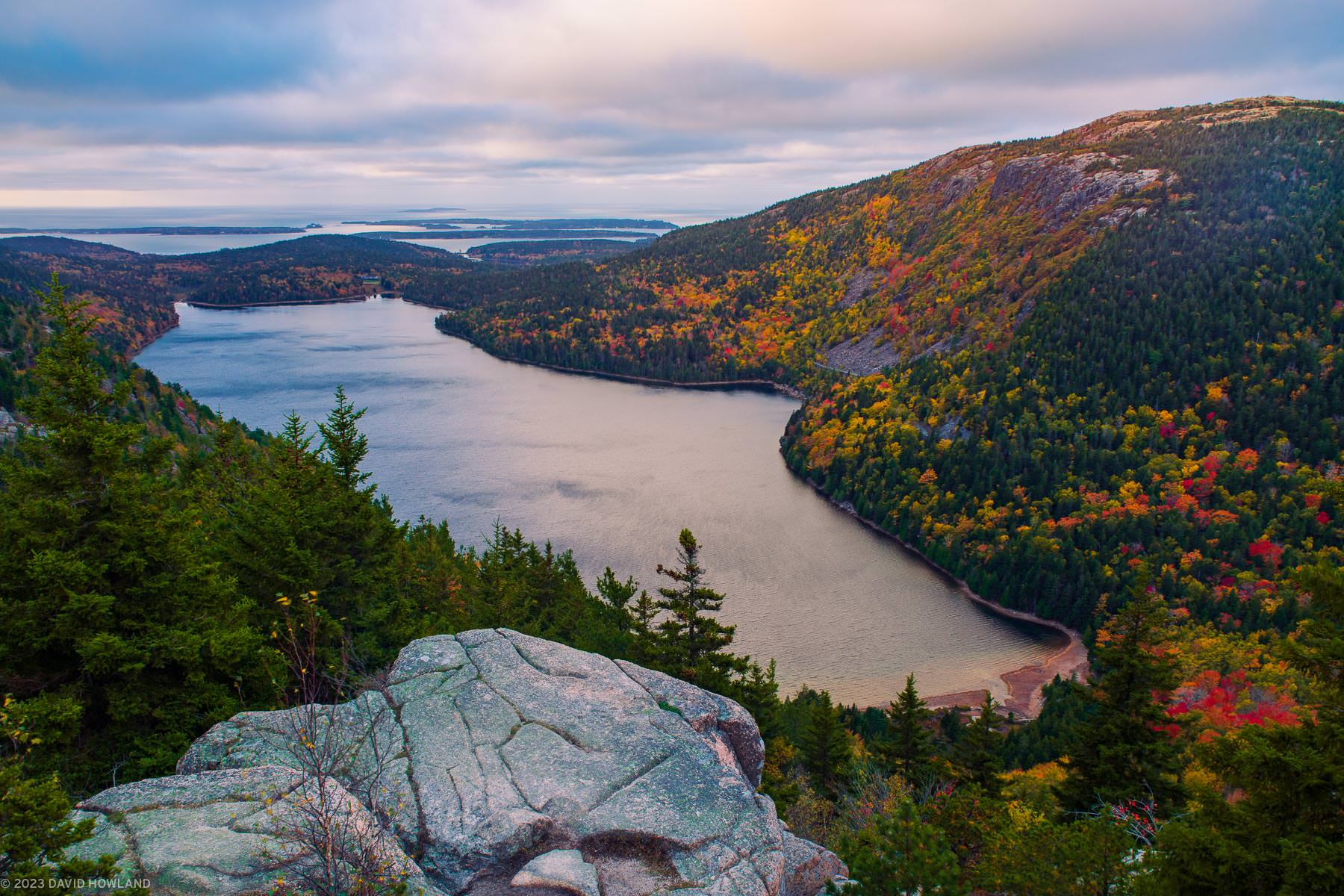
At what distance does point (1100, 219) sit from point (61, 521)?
15687 cm

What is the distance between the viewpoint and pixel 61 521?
16.2 m

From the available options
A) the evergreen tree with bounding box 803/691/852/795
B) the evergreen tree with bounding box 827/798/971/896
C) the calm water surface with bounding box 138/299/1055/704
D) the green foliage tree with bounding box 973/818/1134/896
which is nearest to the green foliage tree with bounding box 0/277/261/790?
the evergreen tree with bounding box 827/798/971/896

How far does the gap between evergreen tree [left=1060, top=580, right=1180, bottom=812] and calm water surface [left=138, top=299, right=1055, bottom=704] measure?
3346 centimetres

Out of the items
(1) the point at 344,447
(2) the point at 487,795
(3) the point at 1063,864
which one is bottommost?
(3) the point at 1063,864

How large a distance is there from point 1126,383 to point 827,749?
3560 inches

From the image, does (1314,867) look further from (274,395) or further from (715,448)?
(274,395)

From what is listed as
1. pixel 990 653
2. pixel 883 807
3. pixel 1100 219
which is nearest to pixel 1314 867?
pixel 883 807

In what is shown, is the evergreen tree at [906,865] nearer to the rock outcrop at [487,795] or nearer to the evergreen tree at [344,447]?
the rock outcrop at [487,795]

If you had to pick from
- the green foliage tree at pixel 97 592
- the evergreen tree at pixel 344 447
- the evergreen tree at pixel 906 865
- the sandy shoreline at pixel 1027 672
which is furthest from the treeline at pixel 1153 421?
the green foliage tree at pixel 97 592

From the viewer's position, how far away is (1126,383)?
10131 cm

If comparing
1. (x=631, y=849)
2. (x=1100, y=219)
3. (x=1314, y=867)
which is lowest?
(x=631, y=849)

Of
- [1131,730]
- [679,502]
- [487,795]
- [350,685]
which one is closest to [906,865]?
[487,795]

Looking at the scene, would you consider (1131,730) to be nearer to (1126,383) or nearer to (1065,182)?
(1126,383)

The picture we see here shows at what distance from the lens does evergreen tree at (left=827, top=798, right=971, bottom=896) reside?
523 inches
